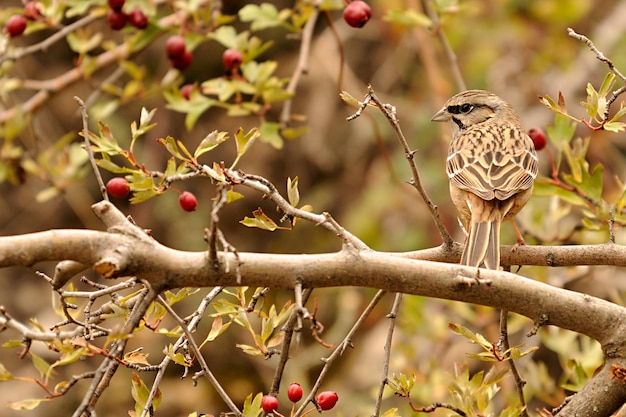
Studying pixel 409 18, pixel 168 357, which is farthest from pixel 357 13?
pixel 168 357

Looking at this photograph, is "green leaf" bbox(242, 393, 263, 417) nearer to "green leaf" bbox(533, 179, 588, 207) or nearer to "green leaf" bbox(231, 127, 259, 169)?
"green leaf" bbox(231, 127, 259, 169)

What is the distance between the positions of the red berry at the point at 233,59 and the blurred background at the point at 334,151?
2338 millimetres

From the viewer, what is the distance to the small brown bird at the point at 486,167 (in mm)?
3188

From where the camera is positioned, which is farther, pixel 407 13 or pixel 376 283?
pixel 407 13

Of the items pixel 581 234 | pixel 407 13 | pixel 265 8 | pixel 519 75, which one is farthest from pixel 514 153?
pixel 519 75

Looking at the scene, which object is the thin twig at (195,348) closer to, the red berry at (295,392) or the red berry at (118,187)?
the red berry at (295,392)

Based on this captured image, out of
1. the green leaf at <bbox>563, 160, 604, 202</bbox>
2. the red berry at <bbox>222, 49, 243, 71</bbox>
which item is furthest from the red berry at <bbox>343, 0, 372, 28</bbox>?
the green leaf at <bbox>563, 160, 604, 202</bbox>

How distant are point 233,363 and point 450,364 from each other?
1884mm

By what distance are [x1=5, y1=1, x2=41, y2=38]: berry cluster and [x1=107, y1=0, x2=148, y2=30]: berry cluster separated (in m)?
0.36

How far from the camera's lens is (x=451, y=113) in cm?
454

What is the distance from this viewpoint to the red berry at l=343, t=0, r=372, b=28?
11.8ft

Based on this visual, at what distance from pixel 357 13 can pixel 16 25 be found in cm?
159

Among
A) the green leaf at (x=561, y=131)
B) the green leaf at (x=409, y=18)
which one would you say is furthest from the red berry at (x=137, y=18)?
the green leaf at (x=561, y=131)

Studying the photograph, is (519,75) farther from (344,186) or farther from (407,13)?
(407,13)
